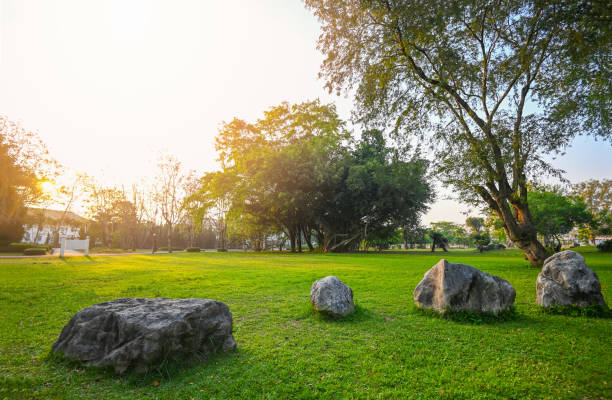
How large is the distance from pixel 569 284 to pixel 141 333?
337 inches

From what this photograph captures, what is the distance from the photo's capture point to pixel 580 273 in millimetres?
Result: 6258

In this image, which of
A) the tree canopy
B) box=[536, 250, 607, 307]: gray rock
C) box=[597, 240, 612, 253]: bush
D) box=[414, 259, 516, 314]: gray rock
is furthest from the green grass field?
box=[597, 240, 612, 253]: bush

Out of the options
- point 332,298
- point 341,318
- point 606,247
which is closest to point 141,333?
point 332,298

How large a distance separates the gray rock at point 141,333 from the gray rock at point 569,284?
24.0 feet

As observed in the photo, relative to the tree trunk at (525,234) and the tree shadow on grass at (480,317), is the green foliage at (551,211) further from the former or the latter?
the tree shadow on grass at (480,317)

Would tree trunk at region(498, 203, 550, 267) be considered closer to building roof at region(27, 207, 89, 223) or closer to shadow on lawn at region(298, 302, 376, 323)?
shadow on lawn at region(298, 302, 376, 323)

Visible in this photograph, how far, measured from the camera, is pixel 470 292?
5.95 metres

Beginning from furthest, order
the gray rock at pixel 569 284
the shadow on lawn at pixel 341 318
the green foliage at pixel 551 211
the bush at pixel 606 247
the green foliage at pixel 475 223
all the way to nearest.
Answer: the green foliage at pixel 475 223, the green foliage at pixel 551 211, the bush at pixel 606 247, the gray rock at pixel 569 284, the shadow on lawn at pixel 341 318

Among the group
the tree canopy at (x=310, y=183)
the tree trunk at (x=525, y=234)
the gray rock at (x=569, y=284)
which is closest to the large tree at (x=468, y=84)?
the tree trunk at (x=525, y=234)

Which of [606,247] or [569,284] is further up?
[569,284]

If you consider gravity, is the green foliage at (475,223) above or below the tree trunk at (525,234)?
above

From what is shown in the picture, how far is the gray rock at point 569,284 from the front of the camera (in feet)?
20.2

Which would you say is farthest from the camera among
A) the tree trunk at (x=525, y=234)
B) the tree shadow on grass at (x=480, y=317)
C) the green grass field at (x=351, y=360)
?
the tree trunk at (x=525, y=234)

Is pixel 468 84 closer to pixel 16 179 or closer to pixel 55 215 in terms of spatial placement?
pixel 16 179
